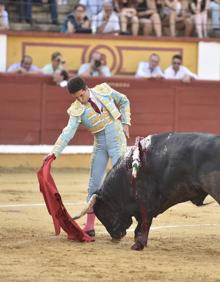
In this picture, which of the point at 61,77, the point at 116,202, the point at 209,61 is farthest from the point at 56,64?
the point at 116,202

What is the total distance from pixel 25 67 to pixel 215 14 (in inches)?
142

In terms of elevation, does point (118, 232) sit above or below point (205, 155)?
below

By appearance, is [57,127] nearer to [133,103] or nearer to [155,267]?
[133,103]

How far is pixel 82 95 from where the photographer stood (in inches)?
274

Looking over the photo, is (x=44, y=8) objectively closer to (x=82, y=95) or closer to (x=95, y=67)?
(x=95, y=67)

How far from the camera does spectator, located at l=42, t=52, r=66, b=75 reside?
40.2 feet

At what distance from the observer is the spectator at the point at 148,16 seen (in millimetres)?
13492

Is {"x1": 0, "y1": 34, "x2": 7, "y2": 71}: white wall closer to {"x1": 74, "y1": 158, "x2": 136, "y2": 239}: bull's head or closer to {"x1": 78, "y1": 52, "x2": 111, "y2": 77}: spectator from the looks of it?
{"x1": 78, "y1": 52, "x2": 111, "y2": 77}: spectator

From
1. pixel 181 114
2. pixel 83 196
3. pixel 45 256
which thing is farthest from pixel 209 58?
pixel 45 256

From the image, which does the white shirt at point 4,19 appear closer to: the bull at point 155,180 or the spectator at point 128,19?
the spectator at point 128,19

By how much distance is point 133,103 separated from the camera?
42.1ft

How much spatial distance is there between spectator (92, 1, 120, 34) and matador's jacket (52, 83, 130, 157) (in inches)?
242

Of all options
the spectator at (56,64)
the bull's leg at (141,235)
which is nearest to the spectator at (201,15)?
the spectator at (56,64)

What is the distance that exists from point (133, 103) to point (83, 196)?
3256mm
